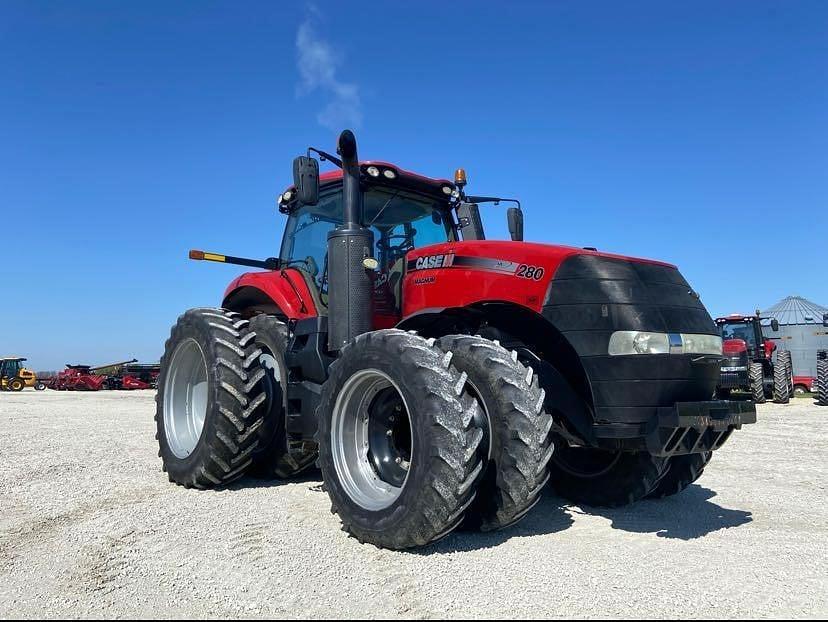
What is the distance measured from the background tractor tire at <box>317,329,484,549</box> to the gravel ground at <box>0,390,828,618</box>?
0.65ft

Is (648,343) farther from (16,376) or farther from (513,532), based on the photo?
(16,376)

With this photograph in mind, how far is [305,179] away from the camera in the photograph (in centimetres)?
435

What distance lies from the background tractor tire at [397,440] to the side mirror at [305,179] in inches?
48.1

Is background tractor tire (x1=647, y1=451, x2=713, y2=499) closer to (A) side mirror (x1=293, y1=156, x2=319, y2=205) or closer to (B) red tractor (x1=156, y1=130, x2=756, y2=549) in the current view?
(B) red tractor (x1=156, y1=130, x2=756, y2=549)

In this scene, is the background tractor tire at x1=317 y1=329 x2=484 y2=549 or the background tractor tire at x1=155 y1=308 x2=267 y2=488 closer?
the background tractor tire at x1=317 y1=329 x2=484 y2=549

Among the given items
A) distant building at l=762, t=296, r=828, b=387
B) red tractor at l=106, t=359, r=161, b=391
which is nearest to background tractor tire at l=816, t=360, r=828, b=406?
distant building at l=762, t=296, r=828, b=387

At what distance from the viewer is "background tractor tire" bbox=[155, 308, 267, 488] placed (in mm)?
4750

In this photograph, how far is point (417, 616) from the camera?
8.07 feet

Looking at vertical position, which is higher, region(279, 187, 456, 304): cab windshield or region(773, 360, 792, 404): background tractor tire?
region(279, 187, 456, 304): cab windshield

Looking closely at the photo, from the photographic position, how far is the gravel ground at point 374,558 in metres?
2.59

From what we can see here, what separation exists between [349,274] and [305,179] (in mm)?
748

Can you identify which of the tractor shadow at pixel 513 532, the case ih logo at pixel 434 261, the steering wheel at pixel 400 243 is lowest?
the tractor shadow at pixel 513 532

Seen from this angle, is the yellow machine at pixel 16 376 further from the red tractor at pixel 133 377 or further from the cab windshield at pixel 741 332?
the cab windshield at pixel 741 332

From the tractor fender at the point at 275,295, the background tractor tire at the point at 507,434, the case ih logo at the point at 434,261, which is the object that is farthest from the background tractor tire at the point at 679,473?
the tractor fender at the point at 275,295
